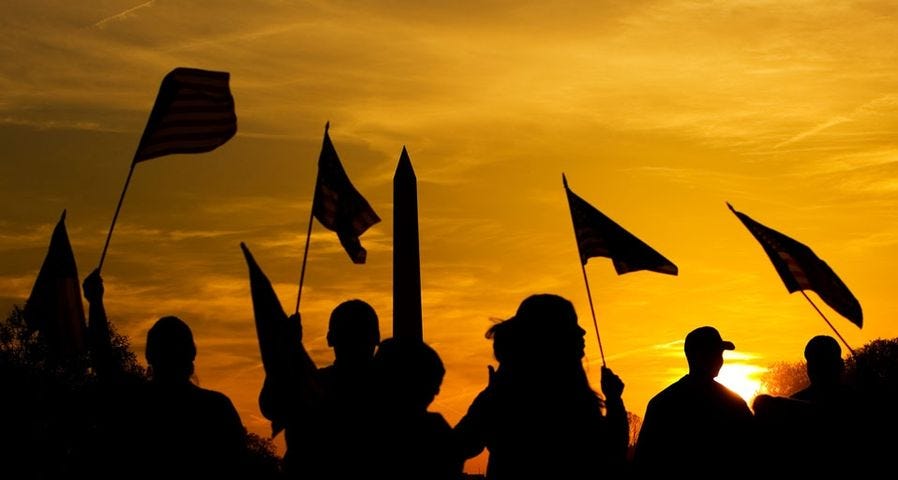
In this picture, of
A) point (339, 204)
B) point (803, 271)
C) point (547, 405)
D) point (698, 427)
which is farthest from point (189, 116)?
point (803, 271)

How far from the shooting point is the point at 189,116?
1302 cm

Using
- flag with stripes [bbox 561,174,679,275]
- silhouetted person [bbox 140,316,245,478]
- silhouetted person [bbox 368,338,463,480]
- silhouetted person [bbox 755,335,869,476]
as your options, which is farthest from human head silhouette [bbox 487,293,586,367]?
flag with stripes [bbox 561,174,679,275]

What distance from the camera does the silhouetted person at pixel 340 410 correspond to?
764 cm

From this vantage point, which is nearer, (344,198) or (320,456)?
(320,456)

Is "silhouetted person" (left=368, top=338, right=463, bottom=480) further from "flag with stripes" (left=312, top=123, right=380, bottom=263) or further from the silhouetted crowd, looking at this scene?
"flag with stripes" (left=312, top=123, right=380, bottom=263)

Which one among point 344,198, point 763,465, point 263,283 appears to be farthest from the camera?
point 344,198

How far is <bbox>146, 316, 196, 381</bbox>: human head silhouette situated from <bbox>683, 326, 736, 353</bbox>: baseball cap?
377 centimetres

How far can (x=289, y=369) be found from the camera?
327 inches

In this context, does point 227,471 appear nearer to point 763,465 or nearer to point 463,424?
point 463,424

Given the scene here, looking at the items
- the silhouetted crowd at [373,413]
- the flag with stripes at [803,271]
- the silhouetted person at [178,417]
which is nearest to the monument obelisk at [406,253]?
the flag with stripes at [803,271]

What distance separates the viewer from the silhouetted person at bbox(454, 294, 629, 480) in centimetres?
796

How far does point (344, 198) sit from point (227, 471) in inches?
264

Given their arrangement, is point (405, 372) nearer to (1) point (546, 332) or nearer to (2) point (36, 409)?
(1) point (546, 332)

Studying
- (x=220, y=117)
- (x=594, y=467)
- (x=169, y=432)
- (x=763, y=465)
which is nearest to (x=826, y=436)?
(x=763, y=465)
